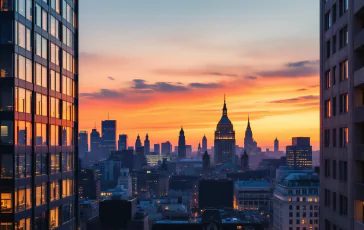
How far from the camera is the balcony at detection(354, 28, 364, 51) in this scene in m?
28.0

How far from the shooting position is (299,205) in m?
161

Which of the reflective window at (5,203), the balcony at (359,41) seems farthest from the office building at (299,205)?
the balcony at (359,41)

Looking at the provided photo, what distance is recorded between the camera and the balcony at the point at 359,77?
28.1 m

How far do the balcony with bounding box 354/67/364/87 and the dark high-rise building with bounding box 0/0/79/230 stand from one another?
63.0ft

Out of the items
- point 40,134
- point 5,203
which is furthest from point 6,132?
point 40,134

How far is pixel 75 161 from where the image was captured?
148ft

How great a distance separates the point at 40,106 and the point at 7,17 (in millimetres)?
6952

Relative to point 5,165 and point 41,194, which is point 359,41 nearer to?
point 5,165

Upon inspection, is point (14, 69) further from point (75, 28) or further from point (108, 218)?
point (108, 218)

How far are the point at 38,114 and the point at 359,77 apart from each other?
20.2 meters

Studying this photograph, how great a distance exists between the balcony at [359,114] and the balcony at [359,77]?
1.26m

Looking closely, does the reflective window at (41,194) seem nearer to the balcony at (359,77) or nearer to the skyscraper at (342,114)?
the skyscraper at (342,114)

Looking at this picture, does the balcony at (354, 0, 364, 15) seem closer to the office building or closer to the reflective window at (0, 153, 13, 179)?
the reflective window at (0, 153, 13, 179)

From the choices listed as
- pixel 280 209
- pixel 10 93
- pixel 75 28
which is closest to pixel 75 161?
pixel 75 28
